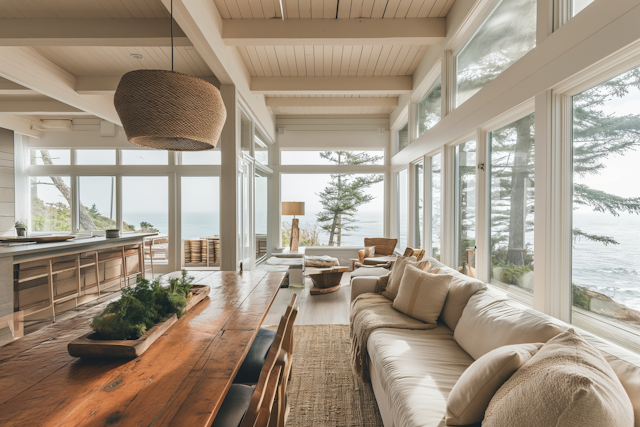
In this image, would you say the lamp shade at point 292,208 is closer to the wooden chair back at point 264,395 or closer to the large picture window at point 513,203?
the large picture window at point 513,203

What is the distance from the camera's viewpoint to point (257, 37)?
3.32m

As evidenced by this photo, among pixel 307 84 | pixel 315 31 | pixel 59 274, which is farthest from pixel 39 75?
pixel 315 31

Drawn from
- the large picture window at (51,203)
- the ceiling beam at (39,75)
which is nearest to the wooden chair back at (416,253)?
the ceiling beam at (39,75)

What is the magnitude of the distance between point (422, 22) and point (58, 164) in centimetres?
751

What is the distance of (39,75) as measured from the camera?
401cm

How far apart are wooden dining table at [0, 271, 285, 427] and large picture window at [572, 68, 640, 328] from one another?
5.87 feet

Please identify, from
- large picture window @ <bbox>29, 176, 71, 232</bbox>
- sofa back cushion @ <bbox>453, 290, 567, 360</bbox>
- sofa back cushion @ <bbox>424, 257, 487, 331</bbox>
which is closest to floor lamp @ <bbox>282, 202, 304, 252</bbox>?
sofa back cushion @ <bbox>424, 257, 487, 331</bbox>

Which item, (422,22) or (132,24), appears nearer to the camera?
(132,24)

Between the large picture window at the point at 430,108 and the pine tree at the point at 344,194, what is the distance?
7.80ft

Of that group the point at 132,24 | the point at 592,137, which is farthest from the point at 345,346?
the point at 132,24

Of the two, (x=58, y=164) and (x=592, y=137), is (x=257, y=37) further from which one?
Answer: (x=58, y=164)

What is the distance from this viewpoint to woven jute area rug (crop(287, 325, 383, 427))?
6.40ft

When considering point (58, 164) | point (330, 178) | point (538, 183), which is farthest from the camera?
point (330, 178)

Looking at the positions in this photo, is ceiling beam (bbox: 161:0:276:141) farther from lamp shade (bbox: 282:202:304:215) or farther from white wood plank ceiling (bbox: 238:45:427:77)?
lamp shade (bbox: 282:202:304:215)
